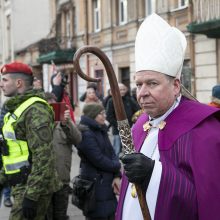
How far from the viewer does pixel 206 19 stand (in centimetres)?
1488

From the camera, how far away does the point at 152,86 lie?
265 centimetres

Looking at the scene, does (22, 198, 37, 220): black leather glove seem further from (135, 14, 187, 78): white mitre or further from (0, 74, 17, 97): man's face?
(135, 14, 187, 78): white mitre

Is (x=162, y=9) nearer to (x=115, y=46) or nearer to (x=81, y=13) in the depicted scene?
(x=115, y=46)

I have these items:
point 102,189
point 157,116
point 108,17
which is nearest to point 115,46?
point 108,17

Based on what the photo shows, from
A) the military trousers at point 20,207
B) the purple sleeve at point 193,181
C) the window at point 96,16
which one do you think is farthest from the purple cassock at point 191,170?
the window at point 96,16

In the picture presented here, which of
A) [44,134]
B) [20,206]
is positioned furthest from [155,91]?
[20,206]

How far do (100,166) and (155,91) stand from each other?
2577mm

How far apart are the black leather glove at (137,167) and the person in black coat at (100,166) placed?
8.41 ft

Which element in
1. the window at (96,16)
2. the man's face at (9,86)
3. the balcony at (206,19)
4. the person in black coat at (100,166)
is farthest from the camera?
the window at (96,16)

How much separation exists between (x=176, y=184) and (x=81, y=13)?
22345 mm

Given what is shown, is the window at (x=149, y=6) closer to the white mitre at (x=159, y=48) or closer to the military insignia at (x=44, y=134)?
the military insignia at (x=44, y=134)

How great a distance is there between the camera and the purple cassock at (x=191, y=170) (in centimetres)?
253

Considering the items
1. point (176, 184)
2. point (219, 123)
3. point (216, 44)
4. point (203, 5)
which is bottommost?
point (176, 184)

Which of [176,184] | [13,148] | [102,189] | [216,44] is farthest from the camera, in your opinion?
[216,44]
